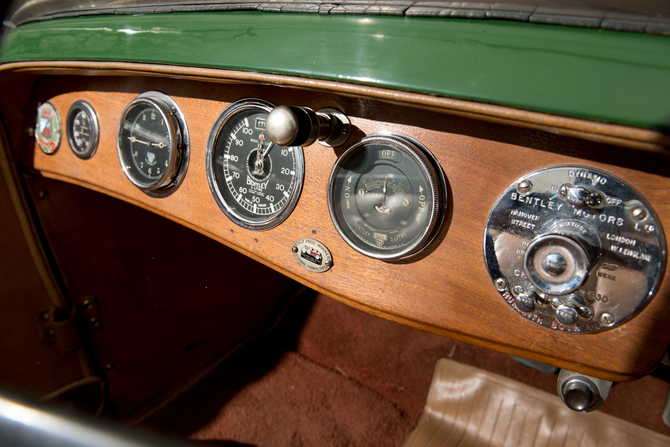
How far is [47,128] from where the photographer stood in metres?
1.59

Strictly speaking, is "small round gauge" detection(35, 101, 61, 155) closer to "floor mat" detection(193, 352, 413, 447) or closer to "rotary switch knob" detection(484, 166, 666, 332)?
"floor mat" detection(193, 352, 413, 447)

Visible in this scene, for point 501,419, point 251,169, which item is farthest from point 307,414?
point 251,169

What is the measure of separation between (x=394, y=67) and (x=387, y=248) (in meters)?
0.40

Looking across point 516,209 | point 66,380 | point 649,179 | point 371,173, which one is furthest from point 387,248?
point 66,380

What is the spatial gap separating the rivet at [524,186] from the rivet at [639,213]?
0.17m

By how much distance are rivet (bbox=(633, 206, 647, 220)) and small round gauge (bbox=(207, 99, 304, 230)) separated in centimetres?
69

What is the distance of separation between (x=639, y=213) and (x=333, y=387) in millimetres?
1891

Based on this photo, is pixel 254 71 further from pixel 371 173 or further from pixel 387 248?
pixel 387 248

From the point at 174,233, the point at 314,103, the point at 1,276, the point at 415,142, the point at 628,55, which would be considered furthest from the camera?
the point at 174,233

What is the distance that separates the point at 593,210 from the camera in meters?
0.72

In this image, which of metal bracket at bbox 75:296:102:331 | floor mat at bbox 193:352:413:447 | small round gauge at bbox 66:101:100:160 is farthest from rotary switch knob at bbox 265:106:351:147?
floor mat at bbox 193:352:413:447

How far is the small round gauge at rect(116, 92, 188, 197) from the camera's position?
1.21 metres

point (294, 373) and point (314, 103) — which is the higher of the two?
point (314, 103)

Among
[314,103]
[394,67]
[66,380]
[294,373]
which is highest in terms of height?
[394,67]
